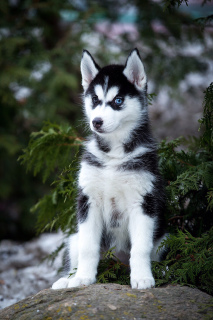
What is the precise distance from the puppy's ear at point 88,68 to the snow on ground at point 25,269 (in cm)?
185

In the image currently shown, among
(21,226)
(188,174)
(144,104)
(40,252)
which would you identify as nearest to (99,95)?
(144,104)

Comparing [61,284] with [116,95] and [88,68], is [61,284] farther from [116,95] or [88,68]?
[88,68]

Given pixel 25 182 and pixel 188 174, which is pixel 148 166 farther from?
pixel 25 182

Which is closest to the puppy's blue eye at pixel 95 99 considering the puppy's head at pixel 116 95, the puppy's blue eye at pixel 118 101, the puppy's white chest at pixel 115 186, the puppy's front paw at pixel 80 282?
the puppy's head at pixel 116 95

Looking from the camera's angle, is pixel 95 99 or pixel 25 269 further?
pixel 25 269

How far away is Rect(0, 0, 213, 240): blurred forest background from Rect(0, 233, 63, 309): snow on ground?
22.0 inches

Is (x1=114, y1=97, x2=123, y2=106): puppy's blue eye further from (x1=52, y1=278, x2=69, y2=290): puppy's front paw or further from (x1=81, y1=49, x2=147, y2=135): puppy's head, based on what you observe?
(x1=52, y1=278, x2=69, y2=290): puppy's front paw

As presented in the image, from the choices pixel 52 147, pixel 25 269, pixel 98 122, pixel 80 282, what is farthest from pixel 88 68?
pixel 25 269

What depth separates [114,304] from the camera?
249cm

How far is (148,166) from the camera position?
3.21m

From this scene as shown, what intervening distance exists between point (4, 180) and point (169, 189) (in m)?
4.31

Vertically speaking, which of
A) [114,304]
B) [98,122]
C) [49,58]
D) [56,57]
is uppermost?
[56,57]

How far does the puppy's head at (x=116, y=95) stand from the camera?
10.3ft

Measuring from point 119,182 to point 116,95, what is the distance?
0.76 metres
